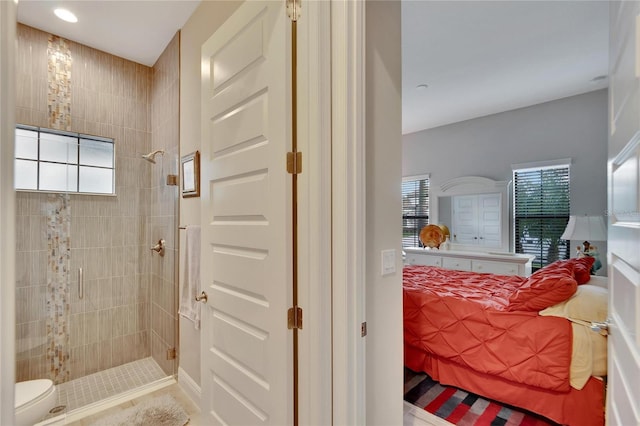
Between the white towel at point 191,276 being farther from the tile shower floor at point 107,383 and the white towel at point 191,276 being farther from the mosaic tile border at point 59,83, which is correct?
the mosaic tile border at point 59,83

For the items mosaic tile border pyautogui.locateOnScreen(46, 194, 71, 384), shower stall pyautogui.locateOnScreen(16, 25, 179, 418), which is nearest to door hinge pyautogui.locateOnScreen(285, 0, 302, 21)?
shower stall pyautogui.locateOnScreen(16, 25, 179, 418)

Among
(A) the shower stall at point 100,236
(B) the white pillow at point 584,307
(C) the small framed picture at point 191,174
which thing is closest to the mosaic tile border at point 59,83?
(A) the shower stall at point 100,236

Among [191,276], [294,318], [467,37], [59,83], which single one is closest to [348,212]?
[294,318]

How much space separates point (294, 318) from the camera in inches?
46.1

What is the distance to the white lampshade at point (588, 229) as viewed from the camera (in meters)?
3.23

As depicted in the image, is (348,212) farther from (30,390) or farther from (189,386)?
(30,390)

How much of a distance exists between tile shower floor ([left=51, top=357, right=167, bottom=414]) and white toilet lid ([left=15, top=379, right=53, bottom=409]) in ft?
0.84

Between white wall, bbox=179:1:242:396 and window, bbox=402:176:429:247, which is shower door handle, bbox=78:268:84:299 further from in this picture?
window, bbox=402:176:429:247

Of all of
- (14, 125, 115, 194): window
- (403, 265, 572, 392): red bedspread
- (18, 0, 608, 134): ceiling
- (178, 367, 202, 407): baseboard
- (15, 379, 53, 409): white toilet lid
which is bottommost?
(178, 367, 202, 407): baseboard

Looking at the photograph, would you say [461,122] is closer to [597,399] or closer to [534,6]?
[534,6]

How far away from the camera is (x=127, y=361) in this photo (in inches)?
105

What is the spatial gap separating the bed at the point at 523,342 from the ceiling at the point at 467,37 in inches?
74.7

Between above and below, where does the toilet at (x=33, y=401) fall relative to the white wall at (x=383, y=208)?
below

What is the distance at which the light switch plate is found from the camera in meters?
1.26
